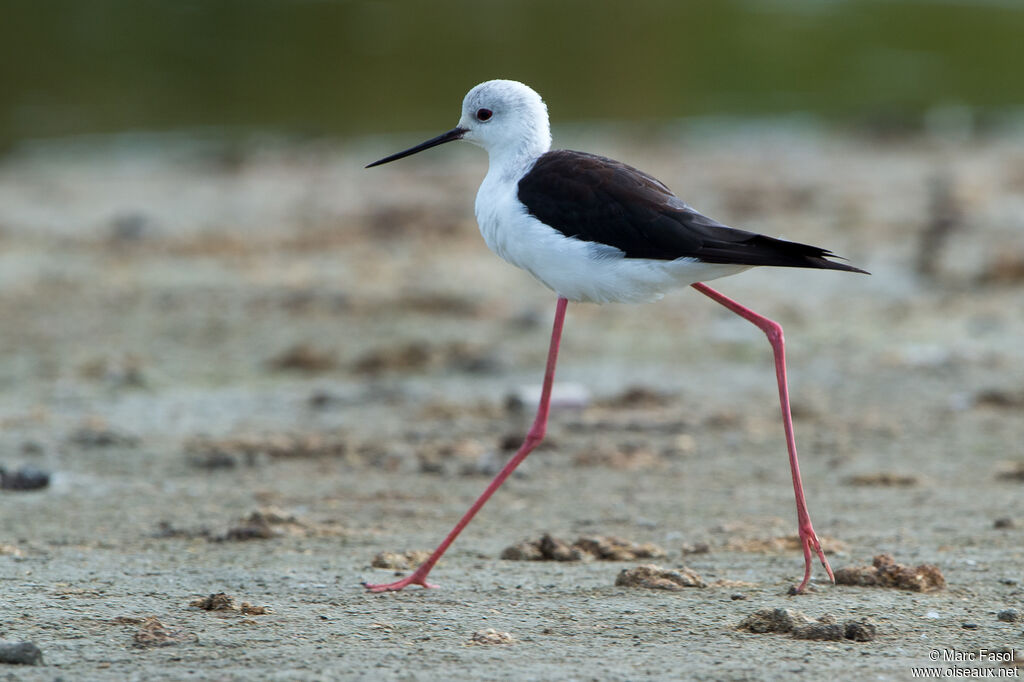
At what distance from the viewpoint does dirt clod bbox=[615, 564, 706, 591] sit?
388 cm

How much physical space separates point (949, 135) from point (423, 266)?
8004 mm

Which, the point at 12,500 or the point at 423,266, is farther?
the point at 423,266

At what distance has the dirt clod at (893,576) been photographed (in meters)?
3.86

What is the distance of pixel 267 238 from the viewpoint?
10.1m

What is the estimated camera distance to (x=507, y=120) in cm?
443

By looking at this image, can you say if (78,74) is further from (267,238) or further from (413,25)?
(267,238)

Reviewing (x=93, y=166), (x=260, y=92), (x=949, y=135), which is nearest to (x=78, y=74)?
(x=260, y=92)

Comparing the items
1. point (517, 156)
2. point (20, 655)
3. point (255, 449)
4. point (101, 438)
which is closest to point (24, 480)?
point (101, 438)

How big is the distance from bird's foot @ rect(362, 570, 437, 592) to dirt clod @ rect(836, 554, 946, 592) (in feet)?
3.80

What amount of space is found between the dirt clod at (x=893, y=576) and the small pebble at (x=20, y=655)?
2126mm

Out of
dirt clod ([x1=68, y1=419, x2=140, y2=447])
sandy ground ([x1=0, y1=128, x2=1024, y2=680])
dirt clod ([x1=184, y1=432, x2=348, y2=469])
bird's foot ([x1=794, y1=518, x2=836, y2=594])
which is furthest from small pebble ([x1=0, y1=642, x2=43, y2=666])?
dirt clod ([x1=68, y1=419, x2=140, y2=447])

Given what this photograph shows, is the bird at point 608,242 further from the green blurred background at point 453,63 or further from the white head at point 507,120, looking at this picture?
the green blurred background at point 453,63

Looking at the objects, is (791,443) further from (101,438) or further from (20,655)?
(101,438)

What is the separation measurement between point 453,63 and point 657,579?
17.2 metres
